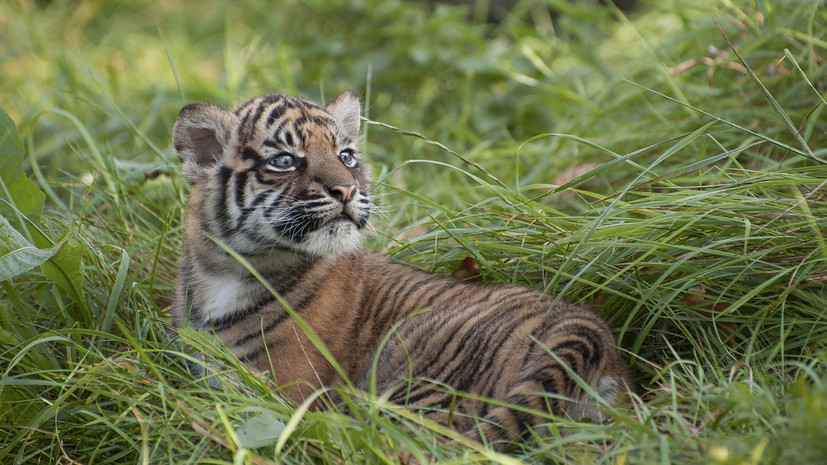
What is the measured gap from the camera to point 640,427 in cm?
244

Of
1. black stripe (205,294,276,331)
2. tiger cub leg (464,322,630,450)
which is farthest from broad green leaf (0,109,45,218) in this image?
tiger cub leg (464,322,630,450)

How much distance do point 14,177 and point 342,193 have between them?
5.45 ft

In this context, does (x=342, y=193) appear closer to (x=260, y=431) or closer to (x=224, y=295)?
(x=224, y=295)

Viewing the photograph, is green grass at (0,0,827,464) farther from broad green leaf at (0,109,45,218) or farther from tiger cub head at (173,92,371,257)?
tiger cub head at (173,92,371,257)

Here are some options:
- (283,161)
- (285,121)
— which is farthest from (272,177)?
(285,121)

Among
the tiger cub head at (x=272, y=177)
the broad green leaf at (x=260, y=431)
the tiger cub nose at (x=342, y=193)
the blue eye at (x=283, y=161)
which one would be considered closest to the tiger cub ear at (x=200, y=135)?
the tiger cub head at (x=272, y=177)

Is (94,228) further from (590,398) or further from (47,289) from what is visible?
(590,398)

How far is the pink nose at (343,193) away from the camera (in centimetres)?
349

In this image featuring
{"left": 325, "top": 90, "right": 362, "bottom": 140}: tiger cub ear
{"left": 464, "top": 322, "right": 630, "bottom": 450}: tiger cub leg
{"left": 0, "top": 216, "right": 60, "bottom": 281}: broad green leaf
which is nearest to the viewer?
{"left": 464, "top": 322, "right": 630, "bottom": 450}: tiger cub leg

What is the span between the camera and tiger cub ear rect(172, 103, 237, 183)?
3711 mm

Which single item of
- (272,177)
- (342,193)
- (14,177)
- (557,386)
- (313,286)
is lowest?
(557,386)

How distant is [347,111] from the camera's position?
418cm

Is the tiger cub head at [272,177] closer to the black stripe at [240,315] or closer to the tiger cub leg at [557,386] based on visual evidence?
the black stripe at [240,315]

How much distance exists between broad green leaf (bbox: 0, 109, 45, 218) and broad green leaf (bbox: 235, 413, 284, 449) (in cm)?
182
